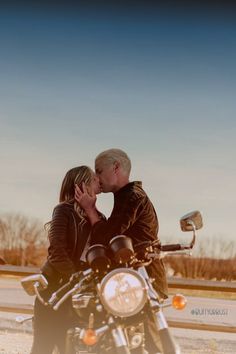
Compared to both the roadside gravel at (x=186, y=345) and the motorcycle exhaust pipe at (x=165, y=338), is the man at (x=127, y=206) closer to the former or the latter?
the motorcycle exhaust pipe at (x=165, y=338)


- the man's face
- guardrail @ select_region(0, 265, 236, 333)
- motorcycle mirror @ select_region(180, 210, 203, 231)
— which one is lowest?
guardrail @ select_region(0, 265, 236, 333)

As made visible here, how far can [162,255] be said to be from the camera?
2365 mm

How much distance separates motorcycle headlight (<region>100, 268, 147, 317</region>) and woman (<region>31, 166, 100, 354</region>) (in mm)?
871

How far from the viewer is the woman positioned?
2975 mm

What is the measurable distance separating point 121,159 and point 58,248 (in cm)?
54

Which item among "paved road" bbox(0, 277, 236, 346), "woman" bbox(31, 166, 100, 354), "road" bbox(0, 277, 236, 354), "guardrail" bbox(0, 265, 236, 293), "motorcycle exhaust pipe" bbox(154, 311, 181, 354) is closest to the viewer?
"motorcycle exhaust pipe" bbox(154, 311, 181, 354)

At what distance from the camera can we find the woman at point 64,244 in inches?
117

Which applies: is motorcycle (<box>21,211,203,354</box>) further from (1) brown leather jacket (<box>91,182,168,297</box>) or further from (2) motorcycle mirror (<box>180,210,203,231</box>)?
Result: (1) brown leather jacket (<box>91,182,168,297</box>)

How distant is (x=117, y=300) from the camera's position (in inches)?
82.3

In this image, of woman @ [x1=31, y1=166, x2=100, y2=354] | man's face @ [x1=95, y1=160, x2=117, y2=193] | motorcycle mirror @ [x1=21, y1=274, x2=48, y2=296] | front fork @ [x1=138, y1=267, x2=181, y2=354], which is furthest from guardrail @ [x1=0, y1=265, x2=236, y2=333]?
front fork @ [x1=138, y1=267, x2=181, y2=354]

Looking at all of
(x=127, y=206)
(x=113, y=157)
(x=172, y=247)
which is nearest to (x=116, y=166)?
(x=113, y=157)

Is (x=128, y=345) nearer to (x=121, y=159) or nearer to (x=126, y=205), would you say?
(x=126, y=205)

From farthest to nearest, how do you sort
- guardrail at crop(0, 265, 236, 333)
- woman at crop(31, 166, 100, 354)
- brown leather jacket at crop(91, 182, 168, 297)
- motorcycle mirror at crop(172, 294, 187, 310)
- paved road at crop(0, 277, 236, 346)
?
paved road at crop(0, 277, 236, 346), guardrail at crop(0, 265, 236, 333), woman at crop(31, 166, 100, 354), brown leather jacket at crop(91, 182, 168, 297), motorcycle mirror at crop(172, 294, 187, 310)

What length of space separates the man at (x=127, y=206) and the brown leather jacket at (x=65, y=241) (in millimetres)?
229
